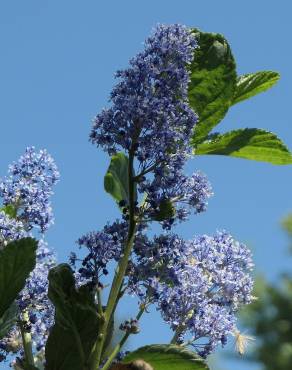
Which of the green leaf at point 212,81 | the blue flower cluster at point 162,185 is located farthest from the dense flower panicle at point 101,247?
the green leaf at point 212,81

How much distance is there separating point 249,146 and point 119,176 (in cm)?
53

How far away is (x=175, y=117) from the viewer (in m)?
2.99

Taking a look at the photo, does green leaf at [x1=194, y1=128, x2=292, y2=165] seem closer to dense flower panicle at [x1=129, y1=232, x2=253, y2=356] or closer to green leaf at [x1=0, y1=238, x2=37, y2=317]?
dense flower panicle at [x1=129, y1=232, x2=253, y2=356]

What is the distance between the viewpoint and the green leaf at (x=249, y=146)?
335 centimetres

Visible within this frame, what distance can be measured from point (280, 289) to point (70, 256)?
1467 inches

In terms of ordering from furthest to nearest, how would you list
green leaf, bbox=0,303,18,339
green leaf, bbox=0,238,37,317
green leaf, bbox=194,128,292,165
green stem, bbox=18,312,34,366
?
green leaf, bbox=194,128,292,165 < green stem, bbox=18,312,34,366 < green leaf, bbox=0,303,18,339 < green leaf, bbox=0,238,37,317

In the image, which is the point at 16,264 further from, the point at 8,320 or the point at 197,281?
the point at 197,281

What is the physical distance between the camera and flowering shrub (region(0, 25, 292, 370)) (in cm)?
295

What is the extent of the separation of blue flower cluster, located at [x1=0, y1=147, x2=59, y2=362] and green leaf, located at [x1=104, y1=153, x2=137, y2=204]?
0.27 m

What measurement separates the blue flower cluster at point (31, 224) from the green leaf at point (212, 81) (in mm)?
700

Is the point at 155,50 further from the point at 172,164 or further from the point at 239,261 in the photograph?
the point at 239,261

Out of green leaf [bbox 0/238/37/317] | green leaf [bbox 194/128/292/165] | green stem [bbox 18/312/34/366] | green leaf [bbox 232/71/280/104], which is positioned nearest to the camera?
green leaf [bbox 0/238/37/317]

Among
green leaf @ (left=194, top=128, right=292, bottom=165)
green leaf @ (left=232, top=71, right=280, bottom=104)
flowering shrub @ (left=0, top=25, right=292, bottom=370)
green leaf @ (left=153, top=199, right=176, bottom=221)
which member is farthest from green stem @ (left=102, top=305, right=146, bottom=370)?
green leaf @ (left=232, top=71, right=280, bottom=104)

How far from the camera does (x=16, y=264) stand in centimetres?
293
